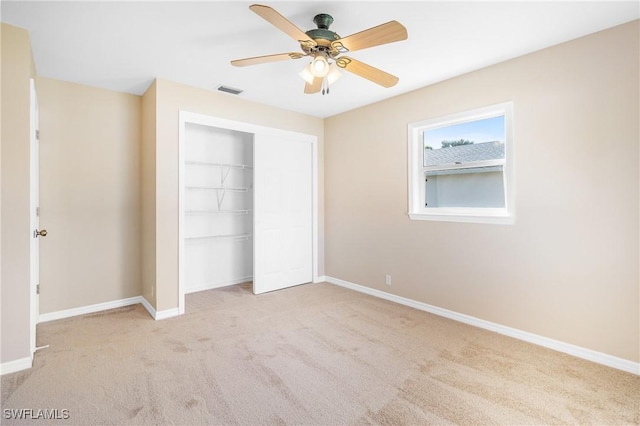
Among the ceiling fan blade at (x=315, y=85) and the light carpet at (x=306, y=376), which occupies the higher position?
the ceiling fan blade at (x=315, y=85)

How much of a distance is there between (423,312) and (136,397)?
2.84 m

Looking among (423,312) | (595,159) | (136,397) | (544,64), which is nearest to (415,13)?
(544,64)

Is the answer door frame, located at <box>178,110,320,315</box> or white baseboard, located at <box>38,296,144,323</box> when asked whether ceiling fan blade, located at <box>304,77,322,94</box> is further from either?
white baseboard, located at <box>38,296,144,323</box>

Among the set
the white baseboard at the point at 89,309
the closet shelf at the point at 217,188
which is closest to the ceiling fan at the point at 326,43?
the closet shelf at the point at 217,188

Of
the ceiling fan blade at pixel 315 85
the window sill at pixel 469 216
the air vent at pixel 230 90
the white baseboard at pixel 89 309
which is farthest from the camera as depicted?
the air vent at pixel 230 90

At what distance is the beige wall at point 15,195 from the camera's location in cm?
235

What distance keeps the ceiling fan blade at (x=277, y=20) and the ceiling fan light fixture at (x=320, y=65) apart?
15 cm

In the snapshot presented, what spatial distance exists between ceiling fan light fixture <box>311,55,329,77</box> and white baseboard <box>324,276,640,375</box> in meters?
2.76

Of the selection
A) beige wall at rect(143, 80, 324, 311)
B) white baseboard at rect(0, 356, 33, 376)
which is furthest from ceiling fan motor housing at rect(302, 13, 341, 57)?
white baseboard at rect(0, 356, 33, 376)

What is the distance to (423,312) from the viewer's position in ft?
12.0

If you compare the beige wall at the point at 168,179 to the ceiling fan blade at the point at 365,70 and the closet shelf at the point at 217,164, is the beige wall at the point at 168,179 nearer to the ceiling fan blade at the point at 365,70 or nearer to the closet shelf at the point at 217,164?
the closet shelf at the point at 217,164

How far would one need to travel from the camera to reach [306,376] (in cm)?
233

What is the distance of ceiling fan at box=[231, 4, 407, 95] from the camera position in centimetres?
189

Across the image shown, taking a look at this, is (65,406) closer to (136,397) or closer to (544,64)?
(136,397)
